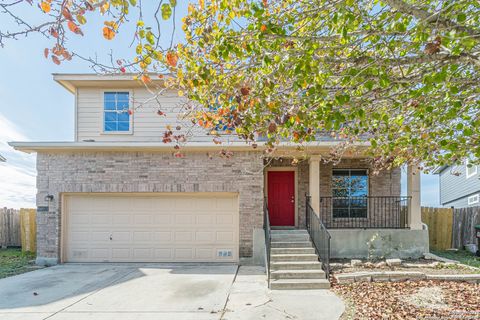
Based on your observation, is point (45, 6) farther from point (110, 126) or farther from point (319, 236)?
point (110, 126)

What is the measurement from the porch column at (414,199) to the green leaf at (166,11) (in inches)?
367

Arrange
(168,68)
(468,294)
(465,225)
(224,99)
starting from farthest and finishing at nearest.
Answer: (465,225) < (468,294) < (224,99) < (168,68)

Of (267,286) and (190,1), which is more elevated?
(190,1)

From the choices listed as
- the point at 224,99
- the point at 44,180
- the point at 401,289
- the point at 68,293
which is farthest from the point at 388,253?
the point at 44,180

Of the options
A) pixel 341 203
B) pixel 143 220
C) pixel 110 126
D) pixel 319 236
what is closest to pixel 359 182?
pixel 341 203

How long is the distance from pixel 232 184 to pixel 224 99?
5269mm

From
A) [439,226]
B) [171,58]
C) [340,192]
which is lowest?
[439,226]

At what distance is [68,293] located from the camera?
6.89 metres

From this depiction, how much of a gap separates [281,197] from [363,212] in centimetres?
283

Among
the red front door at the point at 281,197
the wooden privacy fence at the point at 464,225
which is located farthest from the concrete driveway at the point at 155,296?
the wooden privacy fence at the point at 464,225

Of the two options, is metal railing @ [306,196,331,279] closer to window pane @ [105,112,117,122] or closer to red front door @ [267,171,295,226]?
red front door @ [267,171,295,226]

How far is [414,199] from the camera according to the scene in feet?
34.7

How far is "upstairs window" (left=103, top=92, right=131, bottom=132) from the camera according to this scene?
11738 millimetres

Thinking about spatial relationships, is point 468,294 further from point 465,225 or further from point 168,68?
point 465,225
